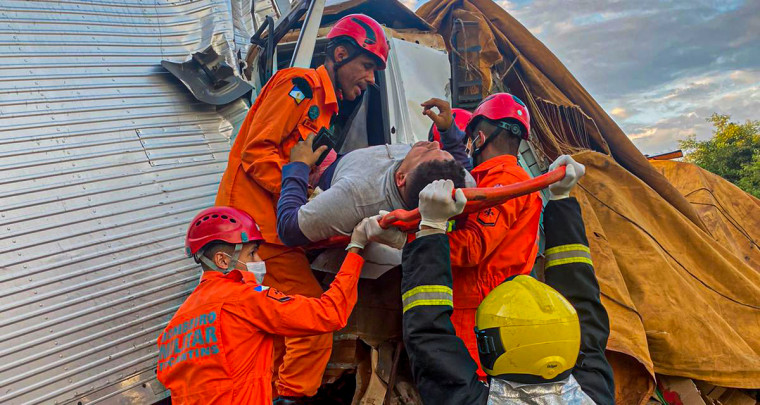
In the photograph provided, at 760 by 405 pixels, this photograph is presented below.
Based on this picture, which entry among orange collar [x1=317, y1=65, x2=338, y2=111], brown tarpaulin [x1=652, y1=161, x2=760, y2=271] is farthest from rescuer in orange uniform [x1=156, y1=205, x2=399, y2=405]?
brown tarpaulin [x1=652, y1=161, x2=760, y2=271]

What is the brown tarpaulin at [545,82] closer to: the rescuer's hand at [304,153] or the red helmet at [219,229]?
the rescuer's hand at [304,153]

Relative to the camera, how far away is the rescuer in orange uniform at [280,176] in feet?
7.89

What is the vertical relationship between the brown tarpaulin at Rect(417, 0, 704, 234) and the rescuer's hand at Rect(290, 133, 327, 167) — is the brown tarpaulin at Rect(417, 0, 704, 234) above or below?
above

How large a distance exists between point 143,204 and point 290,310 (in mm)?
1742

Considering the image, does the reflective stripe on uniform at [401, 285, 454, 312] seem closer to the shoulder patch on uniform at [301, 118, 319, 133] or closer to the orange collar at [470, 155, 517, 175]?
the orange collar at [470, 155, 517, 175]

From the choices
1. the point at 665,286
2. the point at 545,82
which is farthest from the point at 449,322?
the point at 545,82

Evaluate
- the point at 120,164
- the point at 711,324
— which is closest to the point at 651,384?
the point at 711,324

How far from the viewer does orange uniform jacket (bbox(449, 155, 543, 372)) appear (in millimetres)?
2246

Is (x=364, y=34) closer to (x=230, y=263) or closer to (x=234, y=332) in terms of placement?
(x=230, y=263)

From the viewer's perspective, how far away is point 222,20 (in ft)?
14.4

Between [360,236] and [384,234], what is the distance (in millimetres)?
140

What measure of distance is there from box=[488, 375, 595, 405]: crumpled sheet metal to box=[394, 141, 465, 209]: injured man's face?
2.52 feet

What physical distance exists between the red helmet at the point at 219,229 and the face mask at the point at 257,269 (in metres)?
0.11

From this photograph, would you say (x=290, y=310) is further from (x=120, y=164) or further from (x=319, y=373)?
(x=120, y=164)
